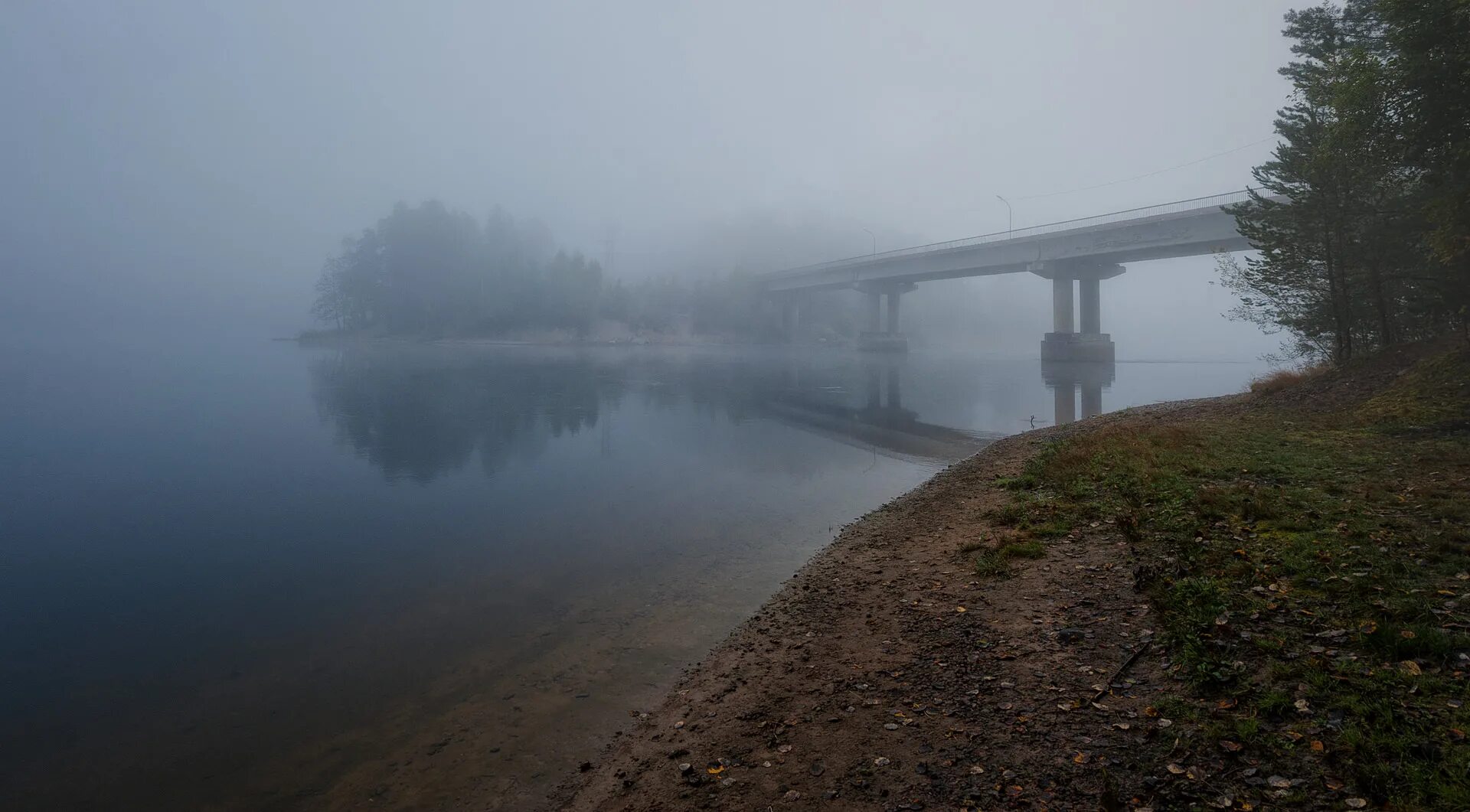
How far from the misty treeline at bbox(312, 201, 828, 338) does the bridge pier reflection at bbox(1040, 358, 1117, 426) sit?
76.7 m

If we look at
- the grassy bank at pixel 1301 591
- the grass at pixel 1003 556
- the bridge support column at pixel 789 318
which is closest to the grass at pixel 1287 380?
the grassy bank at pixel 1301 591

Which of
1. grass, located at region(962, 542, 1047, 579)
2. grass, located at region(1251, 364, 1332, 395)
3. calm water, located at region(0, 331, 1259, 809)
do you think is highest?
grass, located at region(1251, 364, 1332, 395)

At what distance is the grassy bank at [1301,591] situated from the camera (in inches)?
185

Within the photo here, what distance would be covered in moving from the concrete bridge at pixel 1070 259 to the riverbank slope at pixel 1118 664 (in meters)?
53.1

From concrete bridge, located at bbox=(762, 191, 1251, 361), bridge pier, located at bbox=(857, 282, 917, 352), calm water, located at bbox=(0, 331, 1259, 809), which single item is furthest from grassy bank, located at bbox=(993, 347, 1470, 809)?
bridge pier, located at bbox=(857, 282, 917, 352)

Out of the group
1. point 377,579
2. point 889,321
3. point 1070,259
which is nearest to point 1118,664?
point 377,579

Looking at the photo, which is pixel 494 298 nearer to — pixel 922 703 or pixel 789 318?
pixel 789 318

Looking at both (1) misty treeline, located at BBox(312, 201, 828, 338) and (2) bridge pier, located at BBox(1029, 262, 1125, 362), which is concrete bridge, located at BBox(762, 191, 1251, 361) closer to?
(2) bridge pier, located at BBox(1029, 262, 1125, 362)

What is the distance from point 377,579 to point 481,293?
5409 inches

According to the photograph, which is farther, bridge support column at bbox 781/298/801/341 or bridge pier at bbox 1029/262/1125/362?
bridge support column at bbox 781/298/801/341

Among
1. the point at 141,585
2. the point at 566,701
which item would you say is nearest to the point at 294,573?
the point at 141,585

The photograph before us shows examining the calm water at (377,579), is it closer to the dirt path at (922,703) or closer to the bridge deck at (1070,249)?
the dirt path at (922,703)

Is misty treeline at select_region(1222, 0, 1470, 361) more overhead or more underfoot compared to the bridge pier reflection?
more overhead

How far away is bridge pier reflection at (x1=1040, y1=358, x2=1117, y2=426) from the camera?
3925 centimetres
